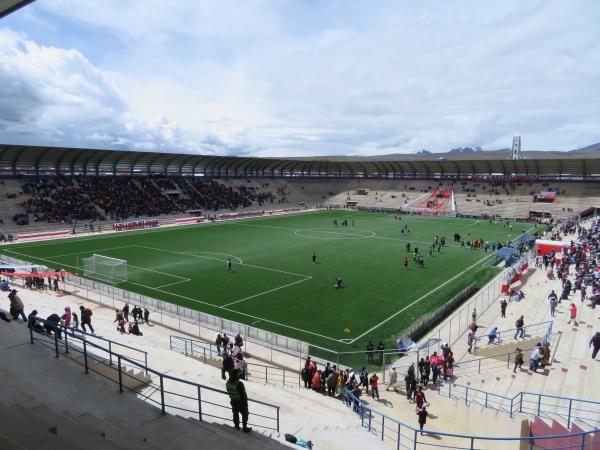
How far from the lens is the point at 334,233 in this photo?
56188mm

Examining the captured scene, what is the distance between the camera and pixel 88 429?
6863 mm

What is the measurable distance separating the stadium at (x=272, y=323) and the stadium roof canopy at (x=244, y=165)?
609mm

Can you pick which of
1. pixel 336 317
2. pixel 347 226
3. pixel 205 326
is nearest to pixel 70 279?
pixel 205 326

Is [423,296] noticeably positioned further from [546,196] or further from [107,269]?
[546,196]

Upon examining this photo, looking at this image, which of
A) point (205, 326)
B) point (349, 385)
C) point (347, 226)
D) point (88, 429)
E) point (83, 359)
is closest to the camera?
point (88, 429)

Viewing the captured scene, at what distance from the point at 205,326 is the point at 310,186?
8956cm

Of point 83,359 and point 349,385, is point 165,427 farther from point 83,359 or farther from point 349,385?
point 349,385

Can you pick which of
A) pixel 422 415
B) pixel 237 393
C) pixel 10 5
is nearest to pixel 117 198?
pixel 10 5

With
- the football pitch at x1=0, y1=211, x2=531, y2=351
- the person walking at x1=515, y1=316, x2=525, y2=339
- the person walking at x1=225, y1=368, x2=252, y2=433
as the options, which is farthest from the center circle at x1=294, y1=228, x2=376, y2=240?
the person walking at x1=225, y1=368, x2=252, y2=433

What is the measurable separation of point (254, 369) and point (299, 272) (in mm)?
17000

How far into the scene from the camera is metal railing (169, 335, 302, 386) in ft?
53.1

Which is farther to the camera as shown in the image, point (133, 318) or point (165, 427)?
point (133, 318)

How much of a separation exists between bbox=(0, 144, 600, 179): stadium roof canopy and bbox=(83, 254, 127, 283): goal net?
3232 cm

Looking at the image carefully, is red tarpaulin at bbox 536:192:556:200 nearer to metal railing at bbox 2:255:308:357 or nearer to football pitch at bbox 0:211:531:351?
football pitch at bbox 0:211:531:351
